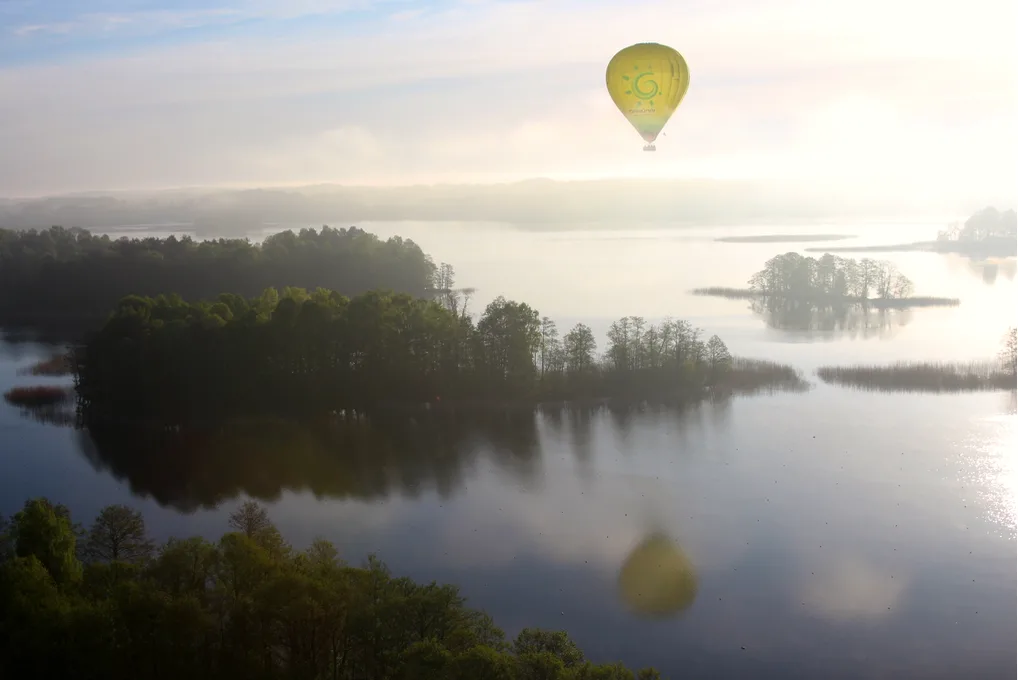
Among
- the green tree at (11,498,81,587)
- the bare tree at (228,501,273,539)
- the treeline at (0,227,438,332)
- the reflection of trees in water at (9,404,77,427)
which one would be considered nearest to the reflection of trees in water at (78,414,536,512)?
the reflection of trees in water at (9,404,77,427)

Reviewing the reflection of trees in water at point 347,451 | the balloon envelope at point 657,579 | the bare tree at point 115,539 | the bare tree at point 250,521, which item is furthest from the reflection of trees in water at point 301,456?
the balloon envelope at point 657,579

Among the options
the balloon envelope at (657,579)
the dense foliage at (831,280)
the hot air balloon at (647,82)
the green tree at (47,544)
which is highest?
the hot air balloon at (647,82)

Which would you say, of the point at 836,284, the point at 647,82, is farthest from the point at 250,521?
the point at 836,284

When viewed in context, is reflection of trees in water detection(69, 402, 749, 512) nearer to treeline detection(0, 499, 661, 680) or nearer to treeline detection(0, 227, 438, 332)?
treeline detection(0, 499, 661, 680)

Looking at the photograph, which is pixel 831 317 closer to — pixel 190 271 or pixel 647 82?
pixel 647 82

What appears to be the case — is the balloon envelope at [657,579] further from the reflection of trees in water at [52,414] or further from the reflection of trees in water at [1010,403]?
the reflection of trees in water at [52,414]

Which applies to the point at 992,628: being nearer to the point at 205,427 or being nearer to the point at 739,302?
the point at 205,427

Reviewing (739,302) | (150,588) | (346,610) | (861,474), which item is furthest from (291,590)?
(739,302)
